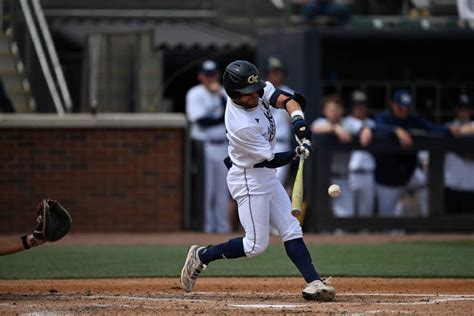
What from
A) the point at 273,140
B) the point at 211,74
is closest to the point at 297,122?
the point at 273,140

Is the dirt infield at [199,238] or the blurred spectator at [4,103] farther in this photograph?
the blurred spectator at [4,103]

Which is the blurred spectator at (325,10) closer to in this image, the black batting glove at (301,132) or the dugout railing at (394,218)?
the dugout railing at (394,218)

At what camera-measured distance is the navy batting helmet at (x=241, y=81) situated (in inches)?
282

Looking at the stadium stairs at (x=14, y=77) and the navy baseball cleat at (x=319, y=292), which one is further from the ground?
the stadium stairs at (x=14, y=77)

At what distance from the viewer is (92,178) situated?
1382 centimetres

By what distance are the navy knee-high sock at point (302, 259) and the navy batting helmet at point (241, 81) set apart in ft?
3.43

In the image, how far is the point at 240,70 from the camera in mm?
7203

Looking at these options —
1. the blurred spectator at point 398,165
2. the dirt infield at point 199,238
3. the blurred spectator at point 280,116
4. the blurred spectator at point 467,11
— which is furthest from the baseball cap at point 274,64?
the blurred spectator at point 467,11

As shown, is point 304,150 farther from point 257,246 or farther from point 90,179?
point 90,179

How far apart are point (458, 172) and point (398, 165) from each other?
2.44 feet

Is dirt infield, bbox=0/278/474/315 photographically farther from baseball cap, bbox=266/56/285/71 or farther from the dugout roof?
the dugout roof

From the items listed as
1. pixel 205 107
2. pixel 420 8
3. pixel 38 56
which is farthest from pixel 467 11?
pixel 38 56

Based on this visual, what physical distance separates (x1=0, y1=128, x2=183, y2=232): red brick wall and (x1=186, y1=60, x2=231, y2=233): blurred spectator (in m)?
0.42

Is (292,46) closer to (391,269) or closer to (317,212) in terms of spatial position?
(317,212)
